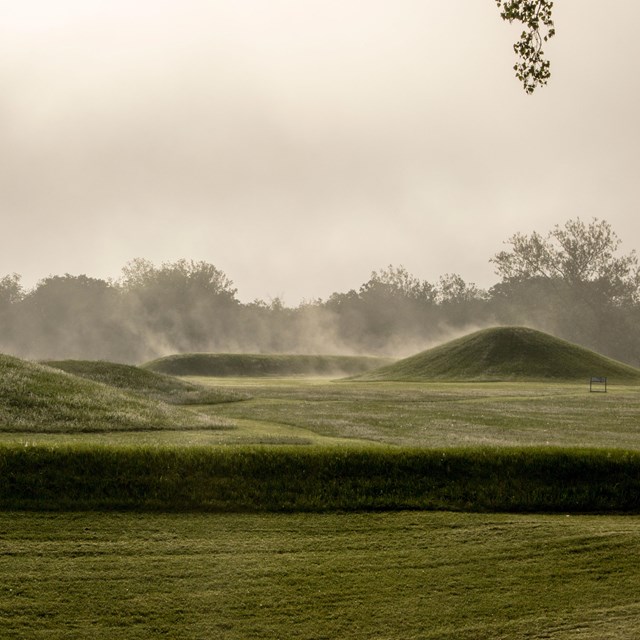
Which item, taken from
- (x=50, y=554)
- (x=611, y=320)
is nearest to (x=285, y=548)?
(x=50, y=554)

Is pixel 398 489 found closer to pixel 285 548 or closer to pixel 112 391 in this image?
pixel 285 548

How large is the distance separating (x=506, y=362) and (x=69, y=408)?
55464 mm

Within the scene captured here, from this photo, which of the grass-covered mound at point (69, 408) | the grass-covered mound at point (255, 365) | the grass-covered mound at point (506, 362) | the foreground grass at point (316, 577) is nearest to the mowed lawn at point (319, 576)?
the foreground grass at point (316, 577)

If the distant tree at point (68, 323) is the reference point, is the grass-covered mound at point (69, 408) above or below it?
below

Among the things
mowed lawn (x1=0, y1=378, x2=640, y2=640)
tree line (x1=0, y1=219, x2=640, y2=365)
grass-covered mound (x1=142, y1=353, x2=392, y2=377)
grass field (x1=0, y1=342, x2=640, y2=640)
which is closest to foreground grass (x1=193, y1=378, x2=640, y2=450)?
grass field (x1=0, y1=342, x2=640, y2=640)

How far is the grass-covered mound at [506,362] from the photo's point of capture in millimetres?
70188

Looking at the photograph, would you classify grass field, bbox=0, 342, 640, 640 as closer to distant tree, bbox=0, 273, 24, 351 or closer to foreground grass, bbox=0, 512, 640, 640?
foreground grass, bbox=0, 512, 640, 640

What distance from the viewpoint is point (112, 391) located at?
89.9ft

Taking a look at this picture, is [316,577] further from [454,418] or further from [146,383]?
[146,383]

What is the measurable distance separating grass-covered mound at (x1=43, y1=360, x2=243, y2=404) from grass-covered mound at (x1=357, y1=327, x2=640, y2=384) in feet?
Answer: 109

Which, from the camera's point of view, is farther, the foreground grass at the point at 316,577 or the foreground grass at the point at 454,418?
the foreground grass at the point at 454,418

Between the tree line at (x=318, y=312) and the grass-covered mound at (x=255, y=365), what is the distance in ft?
143

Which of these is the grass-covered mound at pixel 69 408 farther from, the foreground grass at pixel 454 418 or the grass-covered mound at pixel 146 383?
the grass-covered mound at pixel 146 383

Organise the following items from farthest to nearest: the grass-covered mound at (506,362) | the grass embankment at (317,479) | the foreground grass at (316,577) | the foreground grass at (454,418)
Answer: the grass-covered mound at (506,362) < the foreground grass at (454,418) < the grass embankment at (317,479) < the foreground grass at (316,577)
